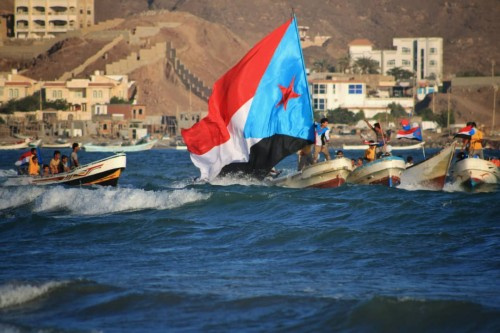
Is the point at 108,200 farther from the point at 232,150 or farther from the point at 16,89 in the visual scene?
the point at 16,89

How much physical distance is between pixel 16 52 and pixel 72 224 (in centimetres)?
14784

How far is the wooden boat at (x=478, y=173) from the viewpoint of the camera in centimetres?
2919

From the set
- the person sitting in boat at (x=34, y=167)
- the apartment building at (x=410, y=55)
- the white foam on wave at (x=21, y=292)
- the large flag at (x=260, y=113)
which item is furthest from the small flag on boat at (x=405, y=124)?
the apartment building at (x=410, y=55)

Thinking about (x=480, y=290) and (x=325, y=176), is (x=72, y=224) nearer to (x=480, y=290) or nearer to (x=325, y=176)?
(x=325, y=176)

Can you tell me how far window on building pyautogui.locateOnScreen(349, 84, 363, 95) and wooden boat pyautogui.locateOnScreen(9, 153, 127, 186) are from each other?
10015 centimetres

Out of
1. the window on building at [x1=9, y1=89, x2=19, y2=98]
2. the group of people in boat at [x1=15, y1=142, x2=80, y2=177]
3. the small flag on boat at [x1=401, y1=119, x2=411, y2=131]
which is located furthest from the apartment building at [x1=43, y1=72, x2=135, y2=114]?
the small flag on boat at [x1=401, y1=119, x2=411, y2=131]

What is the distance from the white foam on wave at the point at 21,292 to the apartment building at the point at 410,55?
162 meters

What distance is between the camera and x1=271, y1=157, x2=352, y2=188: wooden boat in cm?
3117

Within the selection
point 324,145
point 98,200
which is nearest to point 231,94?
point 324,145

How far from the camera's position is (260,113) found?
29781 mm

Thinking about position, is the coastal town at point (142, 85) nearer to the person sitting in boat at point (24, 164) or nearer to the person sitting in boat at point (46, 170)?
the person sitting in boat at point (24, 164)

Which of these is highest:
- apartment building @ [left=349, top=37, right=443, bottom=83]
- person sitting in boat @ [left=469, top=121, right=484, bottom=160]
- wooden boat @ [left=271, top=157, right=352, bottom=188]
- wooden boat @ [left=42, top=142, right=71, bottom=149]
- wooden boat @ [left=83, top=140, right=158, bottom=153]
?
apartment building @ [left=349, top=37, right=443, bottom=83]

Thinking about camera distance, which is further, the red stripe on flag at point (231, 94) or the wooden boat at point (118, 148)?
the wooden boat at point (118, 148)

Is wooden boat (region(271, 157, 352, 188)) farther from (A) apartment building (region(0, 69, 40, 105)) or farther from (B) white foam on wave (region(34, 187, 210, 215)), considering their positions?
(A) apartment building (region(0, 69, 40, 105))
